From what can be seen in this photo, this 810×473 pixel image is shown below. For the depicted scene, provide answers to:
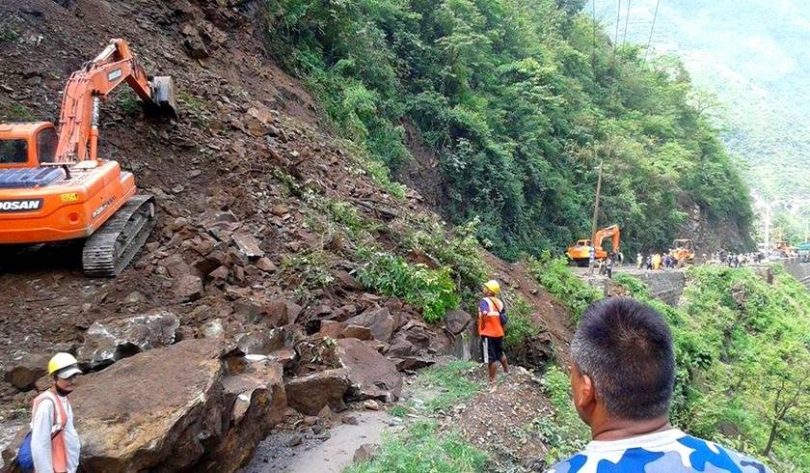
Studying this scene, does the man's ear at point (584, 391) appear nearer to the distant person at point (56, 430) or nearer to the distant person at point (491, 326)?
the distant person at point (56, 430)

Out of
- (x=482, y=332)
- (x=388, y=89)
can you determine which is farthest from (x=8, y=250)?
(x=388, y=89)

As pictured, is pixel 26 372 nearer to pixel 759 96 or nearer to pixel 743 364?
pixel 743 364

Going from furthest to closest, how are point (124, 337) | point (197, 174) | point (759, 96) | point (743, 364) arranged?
→ point (759, 96), point (743, 364), point (197, 174), point (124, 337)

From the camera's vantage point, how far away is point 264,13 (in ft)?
60.7

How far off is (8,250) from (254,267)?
10.2 ft

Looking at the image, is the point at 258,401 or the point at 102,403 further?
the point at 258,401

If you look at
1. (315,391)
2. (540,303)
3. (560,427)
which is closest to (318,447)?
(315,391)

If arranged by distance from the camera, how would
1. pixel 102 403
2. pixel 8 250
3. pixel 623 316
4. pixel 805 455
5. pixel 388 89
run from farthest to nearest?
pixel 388 89 < pixel 805 455 < pixel 8 250 < pixel 102 403 < pixel 623 316

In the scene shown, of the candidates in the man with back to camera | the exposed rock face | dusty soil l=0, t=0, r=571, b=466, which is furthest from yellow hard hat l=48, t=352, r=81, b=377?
the exposed rock face

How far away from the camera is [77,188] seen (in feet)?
24.8

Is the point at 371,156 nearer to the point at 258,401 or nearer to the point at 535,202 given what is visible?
the point at 535,202

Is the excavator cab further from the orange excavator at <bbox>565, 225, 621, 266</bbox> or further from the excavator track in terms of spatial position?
the orange excavator at <bbox>565, 225, 621, 266</bbox>

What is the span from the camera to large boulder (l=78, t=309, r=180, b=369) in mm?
6195

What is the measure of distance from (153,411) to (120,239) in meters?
4.46
